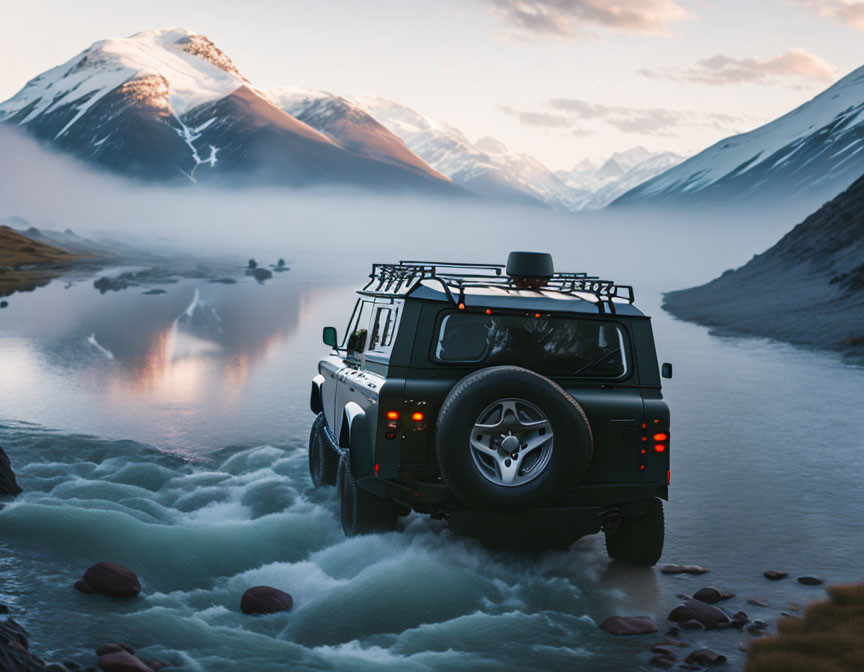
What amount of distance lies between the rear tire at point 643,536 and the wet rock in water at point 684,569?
0.11 metres

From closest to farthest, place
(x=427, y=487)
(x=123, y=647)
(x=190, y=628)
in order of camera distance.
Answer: (x=123, y=647) → (x=190, y=628) → (x=427, y=487)

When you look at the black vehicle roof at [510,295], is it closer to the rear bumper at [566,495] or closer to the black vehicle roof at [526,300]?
the black vehicle roof at [526,300]

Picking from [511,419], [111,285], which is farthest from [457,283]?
[111,285]

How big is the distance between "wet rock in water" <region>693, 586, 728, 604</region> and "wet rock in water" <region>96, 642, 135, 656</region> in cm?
410

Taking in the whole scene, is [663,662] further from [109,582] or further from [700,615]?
[109,582]

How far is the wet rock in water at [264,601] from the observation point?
7.11 m

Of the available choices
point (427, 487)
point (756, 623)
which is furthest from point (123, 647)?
point (756, 623)

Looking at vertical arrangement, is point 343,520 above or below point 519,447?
below

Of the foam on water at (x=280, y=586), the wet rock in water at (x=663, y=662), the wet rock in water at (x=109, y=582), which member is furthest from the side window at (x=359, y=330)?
the wet rock in water at (x=663, y=662)

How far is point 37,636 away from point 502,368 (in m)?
3.56

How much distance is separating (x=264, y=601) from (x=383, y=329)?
2501 millimetres

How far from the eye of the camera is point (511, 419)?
7277 millimetres

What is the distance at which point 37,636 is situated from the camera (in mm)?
6230

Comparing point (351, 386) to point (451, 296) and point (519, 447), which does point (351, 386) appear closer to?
point (451, 296)
